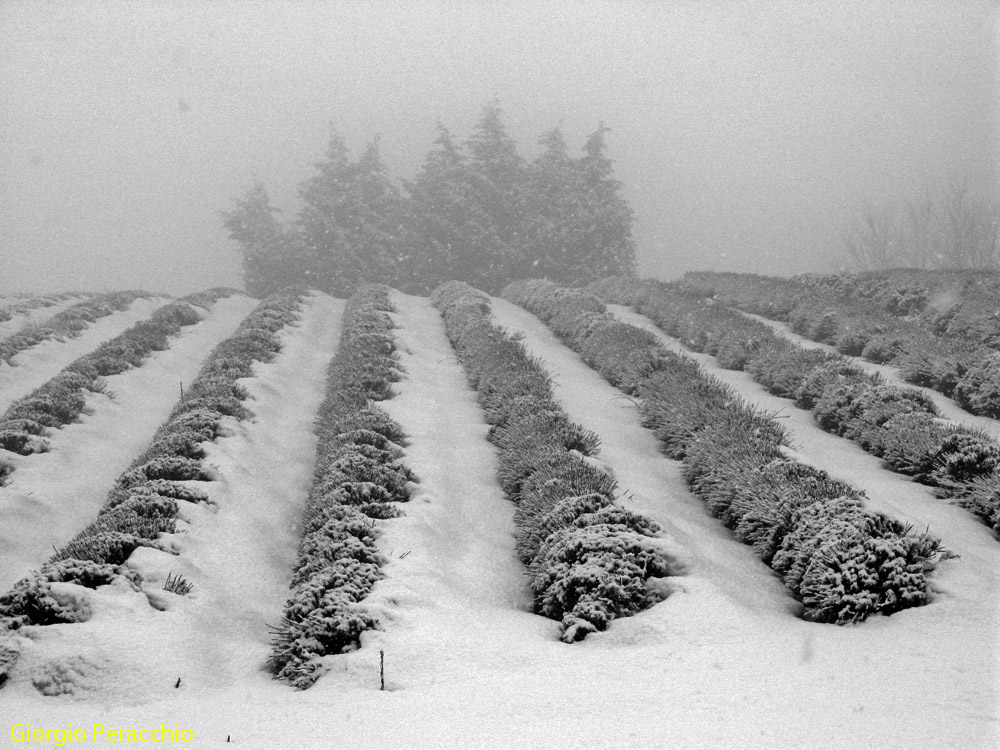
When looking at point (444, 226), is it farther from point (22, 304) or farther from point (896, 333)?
point (896, 333)

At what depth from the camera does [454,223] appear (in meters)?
38.8

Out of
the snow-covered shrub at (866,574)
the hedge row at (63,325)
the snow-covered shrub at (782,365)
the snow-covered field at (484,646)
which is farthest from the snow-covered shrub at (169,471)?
the snow-covered shrub at (782,365)

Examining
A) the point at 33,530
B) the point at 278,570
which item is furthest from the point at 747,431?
the point at 33,530

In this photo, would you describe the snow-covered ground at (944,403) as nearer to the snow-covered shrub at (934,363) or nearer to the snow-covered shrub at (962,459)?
the snow-covered shrub at (934,363)

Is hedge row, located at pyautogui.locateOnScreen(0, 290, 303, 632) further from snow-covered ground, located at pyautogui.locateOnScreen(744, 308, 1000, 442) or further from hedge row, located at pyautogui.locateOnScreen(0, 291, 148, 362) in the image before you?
snow-covered ground, located at pyautogui.locateOnScreen(744, 308, 1000, 442)

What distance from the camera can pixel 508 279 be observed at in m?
39.1

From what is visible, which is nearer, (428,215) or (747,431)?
(747,431)

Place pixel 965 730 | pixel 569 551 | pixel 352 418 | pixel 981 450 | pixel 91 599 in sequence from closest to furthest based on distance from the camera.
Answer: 1. pixel 965 730
2. pixel 91 599
3. pixel 569 551
4. pixel 981 450
5. pixel 352 418

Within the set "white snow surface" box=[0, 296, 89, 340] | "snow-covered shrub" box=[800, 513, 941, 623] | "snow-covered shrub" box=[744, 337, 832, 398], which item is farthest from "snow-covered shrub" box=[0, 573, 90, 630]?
"white snow surface" box=[0, 296, 89, 340]

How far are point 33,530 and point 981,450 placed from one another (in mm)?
9276

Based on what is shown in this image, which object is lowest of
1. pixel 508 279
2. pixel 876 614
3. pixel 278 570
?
pixel 278 570

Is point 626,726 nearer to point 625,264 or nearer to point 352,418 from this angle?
A: point 352,418

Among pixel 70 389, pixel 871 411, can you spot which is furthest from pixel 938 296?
pixel 70 389

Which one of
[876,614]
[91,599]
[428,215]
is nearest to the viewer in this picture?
[876,614]
